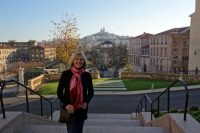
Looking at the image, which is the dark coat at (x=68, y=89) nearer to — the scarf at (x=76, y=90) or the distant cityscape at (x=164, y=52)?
the scarf at (x=76, y=90)

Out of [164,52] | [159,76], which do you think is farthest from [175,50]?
[159,76]

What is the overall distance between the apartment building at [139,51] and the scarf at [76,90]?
2948 inches

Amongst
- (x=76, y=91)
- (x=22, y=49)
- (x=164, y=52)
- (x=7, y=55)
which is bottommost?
(x=76, y=91)

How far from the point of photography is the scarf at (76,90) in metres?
4.85

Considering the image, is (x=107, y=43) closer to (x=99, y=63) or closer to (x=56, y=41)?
(x=99, y=63)

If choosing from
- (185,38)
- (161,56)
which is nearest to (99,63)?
(161,56)

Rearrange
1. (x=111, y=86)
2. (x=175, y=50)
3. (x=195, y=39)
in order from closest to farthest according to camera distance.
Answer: (x=111, y=86) → (x=195, y=39) → (x=175, y=50)

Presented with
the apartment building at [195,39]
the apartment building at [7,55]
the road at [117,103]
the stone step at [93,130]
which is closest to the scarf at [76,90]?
the stone step at [93,130]

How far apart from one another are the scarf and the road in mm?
11527

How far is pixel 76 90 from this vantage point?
4879 millimetres

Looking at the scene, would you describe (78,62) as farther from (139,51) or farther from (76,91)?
(139,51)

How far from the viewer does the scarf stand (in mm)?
4852

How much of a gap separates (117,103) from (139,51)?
72827mm

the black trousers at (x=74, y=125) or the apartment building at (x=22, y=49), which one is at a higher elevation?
the apartment building at (x=22, y=49)
